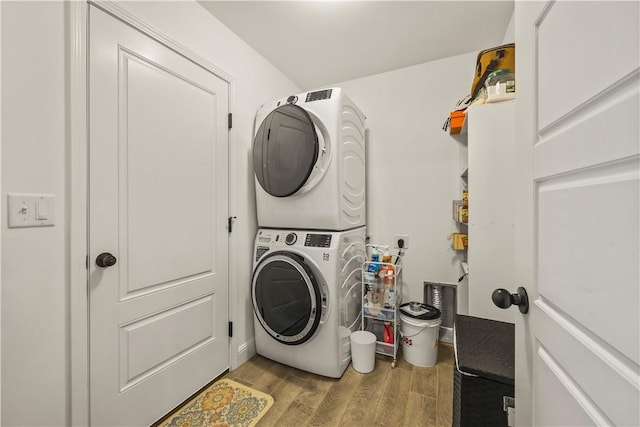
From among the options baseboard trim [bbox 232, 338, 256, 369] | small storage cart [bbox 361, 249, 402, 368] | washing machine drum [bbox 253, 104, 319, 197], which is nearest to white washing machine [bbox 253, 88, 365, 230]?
washing machine drum [bbox 253, 104, 319, 197]

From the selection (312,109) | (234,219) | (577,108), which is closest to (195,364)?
(234,219)

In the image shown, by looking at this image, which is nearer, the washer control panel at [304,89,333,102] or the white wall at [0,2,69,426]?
the white wall at [0,2,69,426]

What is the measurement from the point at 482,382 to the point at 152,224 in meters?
1.68

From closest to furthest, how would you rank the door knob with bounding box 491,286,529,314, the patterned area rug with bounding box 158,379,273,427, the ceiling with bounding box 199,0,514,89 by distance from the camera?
the door knob with bounding box 491,286,529,314
the patterned area rug with bounding box 158,379,273,427
the ceiling with bounding box 199,0,514,89

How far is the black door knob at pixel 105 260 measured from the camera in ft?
3.87

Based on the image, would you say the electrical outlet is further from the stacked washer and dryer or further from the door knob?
the door knob

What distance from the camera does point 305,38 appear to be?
1.98 metres

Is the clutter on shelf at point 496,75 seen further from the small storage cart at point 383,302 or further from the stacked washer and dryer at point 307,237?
the small storage cart at point 383,302

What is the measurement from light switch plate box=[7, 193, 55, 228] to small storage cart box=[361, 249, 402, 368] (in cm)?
181

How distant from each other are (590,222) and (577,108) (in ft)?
0.77

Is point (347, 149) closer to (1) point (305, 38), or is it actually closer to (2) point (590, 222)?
(1) point (305, 38)

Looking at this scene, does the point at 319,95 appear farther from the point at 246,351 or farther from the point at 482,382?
the point at 246,351

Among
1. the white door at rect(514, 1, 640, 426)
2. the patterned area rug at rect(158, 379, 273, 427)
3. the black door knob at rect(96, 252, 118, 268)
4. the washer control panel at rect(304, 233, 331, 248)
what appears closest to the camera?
the white door at rect(514, 1, 640, 426)

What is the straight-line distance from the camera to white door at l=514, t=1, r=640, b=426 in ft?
1.32
